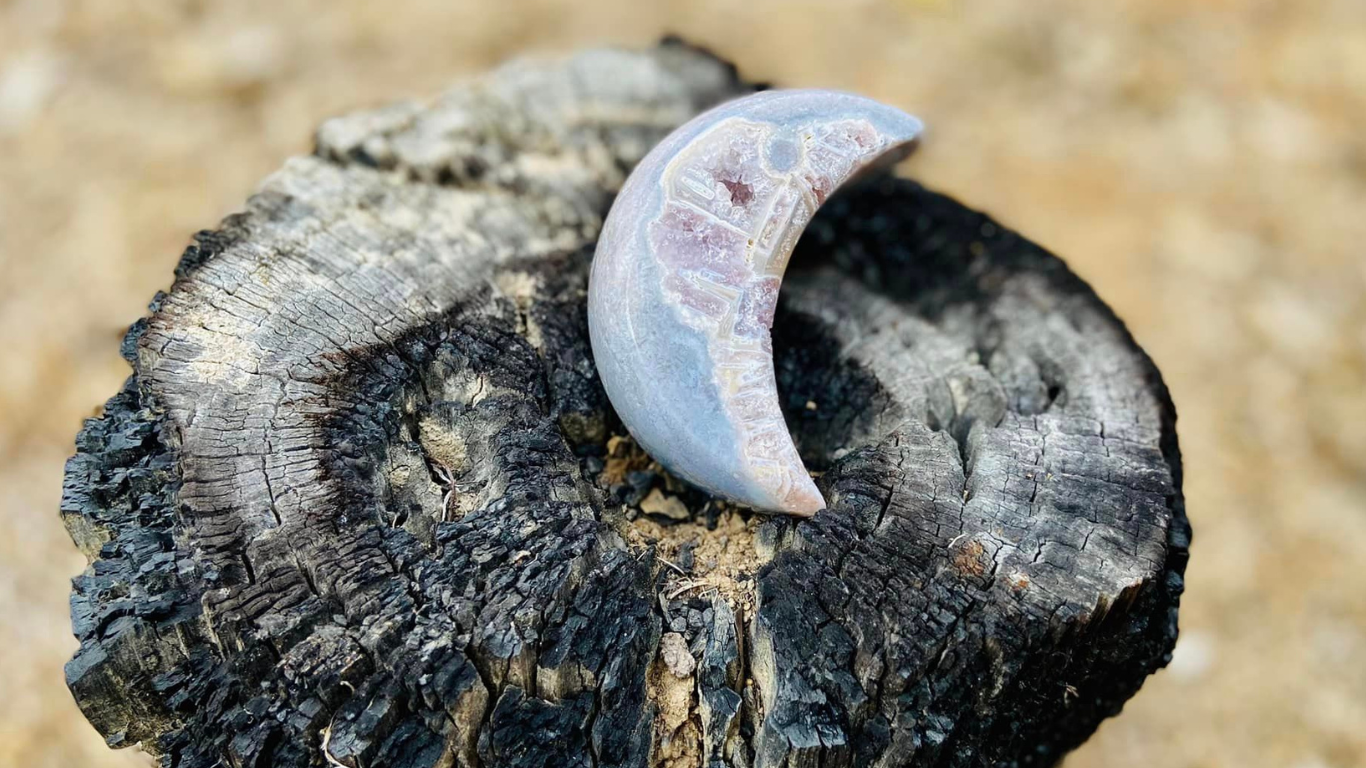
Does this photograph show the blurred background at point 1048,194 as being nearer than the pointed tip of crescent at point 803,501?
No

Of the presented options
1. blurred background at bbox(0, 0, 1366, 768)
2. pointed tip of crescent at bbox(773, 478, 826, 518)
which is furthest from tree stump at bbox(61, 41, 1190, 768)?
blurred background at bbox(0, 0, 1366, 768)

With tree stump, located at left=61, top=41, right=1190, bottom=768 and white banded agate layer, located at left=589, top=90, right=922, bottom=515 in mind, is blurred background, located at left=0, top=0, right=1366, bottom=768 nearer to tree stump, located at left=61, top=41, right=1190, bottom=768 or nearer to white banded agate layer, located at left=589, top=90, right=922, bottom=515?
tree stump, located at left=61, top=41, right=1190, bottom=768

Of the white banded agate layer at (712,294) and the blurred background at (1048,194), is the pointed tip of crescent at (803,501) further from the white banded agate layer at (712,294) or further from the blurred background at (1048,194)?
the blurred background at (1048,194)

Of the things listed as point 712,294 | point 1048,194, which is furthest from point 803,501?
point 1048,194

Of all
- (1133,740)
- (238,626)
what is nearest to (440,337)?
(238,626)

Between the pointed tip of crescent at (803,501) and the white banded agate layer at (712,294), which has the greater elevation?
the white banded agate layer at (712,294)

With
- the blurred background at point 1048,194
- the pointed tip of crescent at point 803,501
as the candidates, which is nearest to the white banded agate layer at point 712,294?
the pointed tip of crescent at point 803,501
